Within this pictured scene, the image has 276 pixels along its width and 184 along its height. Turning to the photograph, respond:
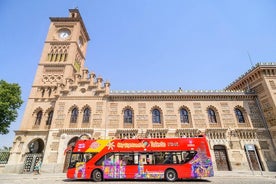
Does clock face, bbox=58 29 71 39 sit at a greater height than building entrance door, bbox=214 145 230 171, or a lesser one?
greater

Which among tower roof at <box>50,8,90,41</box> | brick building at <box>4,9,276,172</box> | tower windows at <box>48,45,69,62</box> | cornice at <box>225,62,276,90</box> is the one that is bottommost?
→ brick building at <box>4,9,276,172</box>

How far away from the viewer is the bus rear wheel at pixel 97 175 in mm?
12078

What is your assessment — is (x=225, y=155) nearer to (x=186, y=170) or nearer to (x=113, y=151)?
(x=186, y=170)

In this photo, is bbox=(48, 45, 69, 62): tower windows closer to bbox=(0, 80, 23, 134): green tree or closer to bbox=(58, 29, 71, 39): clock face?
bbox=(58, 29, 71, 39): clock face

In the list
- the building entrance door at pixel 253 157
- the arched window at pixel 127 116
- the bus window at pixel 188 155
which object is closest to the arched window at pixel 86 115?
the arched window at pixel 127 116

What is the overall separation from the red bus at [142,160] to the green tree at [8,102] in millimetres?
15946

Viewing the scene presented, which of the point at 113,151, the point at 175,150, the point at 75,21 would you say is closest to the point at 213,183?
the point at 175,150

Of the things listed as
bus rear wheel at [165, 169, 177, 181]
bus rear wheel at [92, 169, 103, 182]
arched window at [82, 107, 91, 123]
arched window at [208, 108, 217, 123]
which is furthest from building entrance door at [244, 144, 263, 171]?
arched window at [82, 107, 91, 123]

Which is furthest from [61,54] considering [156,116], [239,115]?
[239,115]

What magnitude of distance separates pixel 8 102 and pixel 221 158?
100 feet

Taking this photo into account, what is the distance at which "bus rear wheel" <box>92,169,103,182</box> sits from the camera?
1208 centimetres

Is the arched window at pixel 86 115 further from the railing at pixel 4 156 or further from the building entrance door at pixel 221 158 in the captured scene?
the building entrance door at pixel 221 158

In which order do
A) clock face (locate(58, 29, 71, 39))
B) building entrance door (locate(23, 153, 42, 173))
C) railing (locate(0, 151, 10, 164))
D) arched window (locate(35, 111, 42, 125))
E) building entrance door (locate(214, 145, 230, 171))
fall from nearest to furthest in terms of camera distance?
1. building entrance door (locate(214, 145, 230, 171))
2. building entrance door (locate(23, 153, 42, 173))
3. railing (locate(0, 151, 10, 164))
4. arched window (locate(35, 111, 42, 125))
5. clock face (locate(58, 29, 71, 39))

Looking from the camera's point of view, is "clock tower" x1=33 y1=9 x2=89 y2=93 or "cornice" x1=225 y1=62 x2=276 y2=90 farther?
"clock tower" x1=33 y1=9 x2=89 y2=93
